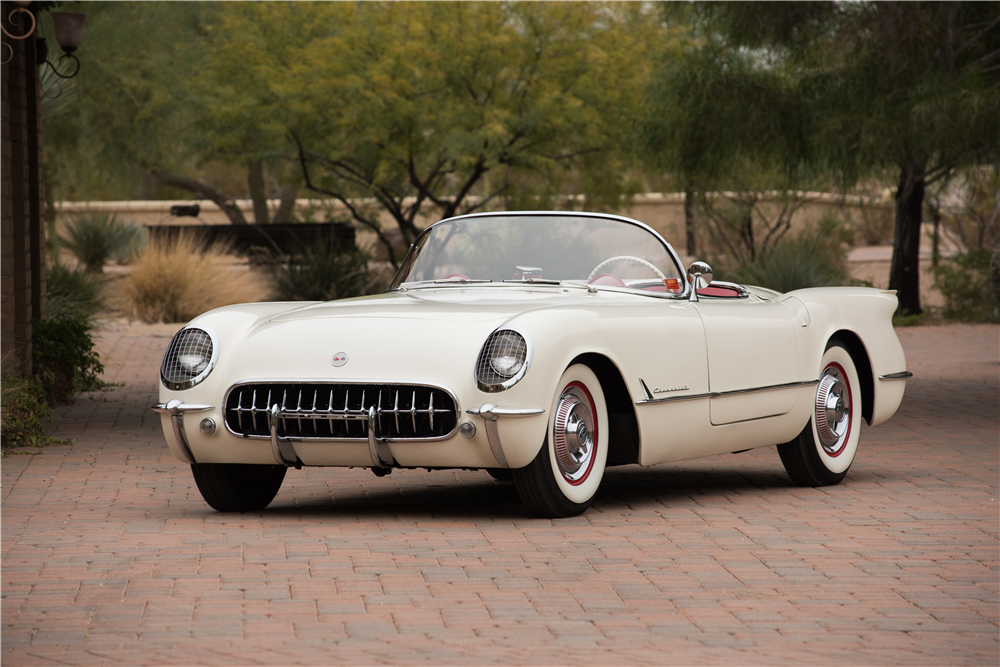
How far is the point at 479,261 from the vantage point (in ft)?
23.3

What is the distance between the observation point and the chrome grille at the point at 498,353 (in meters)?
5.66

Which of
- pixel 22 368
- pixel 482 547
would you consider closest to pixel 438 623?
pixel 482 547

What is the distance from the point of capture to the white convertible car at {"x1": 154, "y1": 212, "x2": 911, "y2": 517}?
571cm

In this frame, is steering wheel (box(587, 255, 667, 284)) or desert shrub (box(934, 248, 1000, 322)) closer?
steering wheel (box(587, 255, 667, 284))

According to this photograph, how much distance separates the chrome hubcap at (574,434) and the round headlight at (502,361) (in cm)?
34

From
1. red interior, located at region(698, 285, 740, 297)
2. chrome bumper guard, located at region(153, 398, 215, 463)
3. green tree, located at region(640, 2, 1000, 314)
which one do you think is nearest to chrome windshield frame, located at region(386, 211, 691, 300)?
red interior, located at region(698, 285, 740, 297)

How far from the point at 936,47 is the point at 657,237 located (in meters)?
5.61

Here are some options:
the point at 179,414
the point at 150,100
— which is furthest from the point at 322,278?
the point at 179,414

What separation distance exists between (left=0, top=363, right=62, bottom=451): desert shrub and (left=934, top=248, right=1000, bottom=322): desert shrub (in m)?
17.3

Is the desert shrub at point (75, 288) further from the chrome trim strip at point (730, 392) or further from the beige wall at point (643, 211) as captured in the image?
the beige wall at point (643, 211)

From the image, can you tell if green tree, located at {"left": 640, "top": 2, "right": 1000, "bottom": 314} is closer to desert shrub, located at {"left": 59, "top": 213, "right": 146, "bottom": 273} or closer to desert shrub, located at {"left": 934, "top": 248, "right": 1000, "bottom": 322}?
desert shrub, located at {"left": 934, "top": 248, "right": 1000, "bottom": 322}

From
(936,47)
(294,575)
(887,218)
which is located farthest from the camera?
(887,218)

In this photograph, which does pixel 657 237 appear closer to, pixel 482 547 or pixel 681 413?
pixel 681 413

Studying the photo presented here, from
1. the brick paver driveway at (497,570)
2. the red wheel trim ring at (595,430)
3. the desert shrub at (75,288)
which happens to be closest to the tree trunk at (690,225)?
the desert shrub at (75,288)
